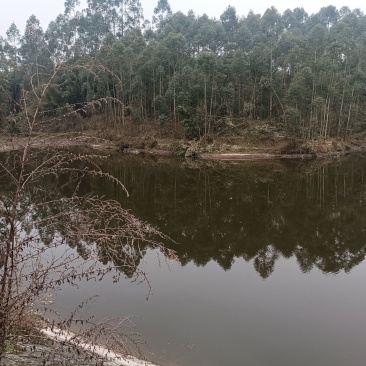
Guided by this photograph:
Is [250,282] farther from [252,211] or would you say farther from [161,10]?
[161,10]

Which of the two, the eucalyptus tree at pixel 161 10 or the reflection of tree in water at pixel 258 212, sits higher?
the eucalyptus tree at pixel 161 10

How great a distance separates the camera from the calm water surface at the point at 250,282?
8.16 m

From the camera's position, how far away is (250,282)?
11.6m

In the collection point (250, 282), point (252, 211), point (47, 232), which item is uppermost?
point (47, 232)

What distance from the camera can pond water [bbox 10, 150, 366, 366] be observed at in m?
8.16

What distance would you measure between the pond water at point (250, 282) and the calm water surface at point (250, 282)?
0.09 ft

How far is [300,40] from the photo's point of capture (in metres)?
57.0

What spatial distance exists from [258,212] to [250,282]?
8667 millimetres

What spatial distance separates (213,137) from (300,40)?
2354 centimetres

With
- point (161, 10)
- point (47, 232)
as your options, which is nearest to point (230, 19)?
point (161, 10)

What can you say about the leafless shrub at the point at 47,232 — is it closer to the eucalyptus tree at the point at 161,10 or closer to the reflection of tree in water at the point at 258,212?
the reflection of tree in water at the point at 258,212

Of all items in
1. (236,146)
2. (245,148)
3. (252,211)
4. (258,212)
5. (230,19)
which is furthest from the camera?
(230,19)

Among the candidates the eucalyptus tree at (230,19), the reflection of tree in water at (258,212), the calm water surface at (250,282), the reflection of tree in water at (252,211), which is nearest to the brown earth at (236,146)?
the reflection of tree in water at (252,211)

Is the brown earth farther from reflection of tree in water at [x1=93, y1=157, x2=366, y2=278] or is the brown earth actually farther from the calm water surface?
the calm water surface
